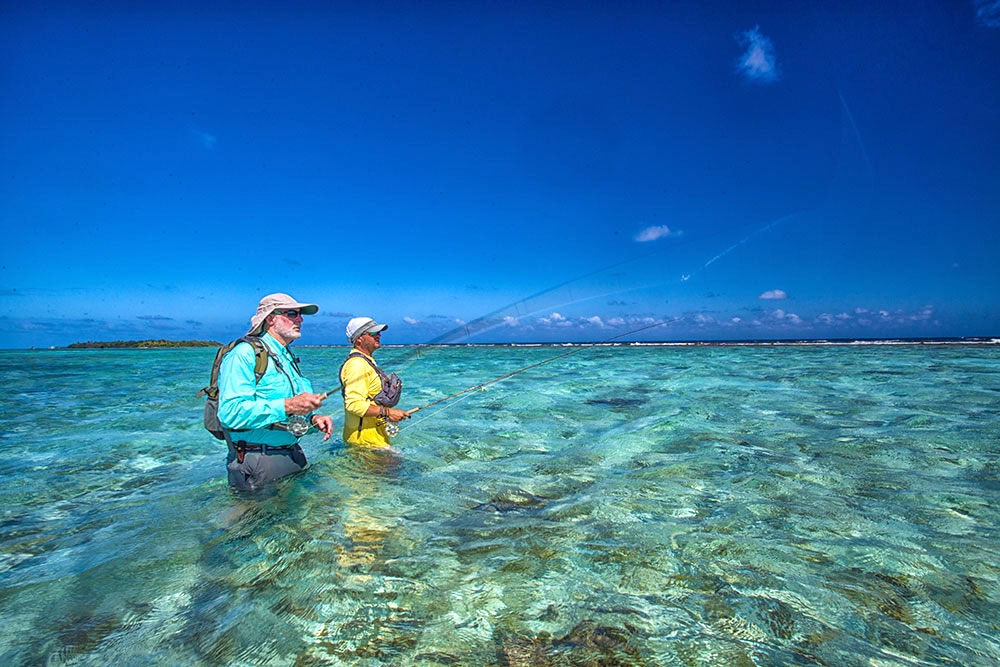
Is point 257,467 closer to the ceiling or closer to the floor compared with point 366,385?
closer to the floor

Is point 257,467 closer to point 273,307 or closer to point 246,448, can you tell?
point 246,448

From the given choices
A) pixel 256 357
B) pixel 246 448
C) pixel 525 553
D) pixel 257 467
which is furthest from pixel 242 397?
pixel 525 553

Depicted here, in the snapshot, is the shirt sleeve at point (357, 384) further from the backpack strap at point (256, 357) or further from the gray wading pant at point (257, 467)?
the backpack strap at point (256, 357)

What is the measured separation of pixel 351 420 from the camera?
7.28m

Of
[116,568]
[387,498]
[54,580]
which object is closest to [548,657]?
[387,498]

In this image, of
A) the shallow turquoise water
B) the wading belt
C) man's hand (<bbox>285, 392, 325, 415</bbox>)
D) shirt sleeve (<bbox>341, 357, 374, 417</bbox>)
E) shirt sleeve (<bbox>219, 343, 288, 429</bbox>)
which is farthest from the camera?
shirt sleeve (<bbox>341, 357, 374, 417</bbox>)

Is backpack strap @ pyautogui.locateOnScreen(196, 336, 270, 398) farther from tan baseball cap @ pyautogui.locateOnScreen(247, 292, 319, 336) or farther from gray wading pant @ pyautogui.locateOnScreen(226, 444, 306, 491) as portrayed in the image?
gray wading pant @ pyautogui.locateOnScreen(226, 444, 306, 491)

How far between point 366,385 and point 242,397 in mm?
2109

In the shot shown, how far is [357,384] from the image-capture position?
6.82m

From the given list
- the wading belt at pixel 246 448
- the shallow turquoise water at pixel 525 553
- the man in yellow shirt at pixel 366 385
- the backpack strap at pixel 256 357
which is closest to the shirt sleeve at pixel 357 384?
the man in yellow shirt at pixel 366 385

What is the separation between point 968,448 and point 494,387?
48.0 feet

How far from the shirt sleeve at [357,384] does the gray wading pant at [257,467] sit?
1.11 m

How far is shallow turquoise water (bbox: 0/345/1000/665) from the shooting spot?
130 inches

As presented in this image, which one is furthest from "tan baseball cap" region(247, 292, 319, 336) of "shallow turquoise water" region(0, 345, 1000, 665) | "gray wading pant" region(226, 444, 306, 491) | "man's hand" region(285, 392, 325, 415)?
"shallow turquoise water" region(0, 345, 1000, 665)
